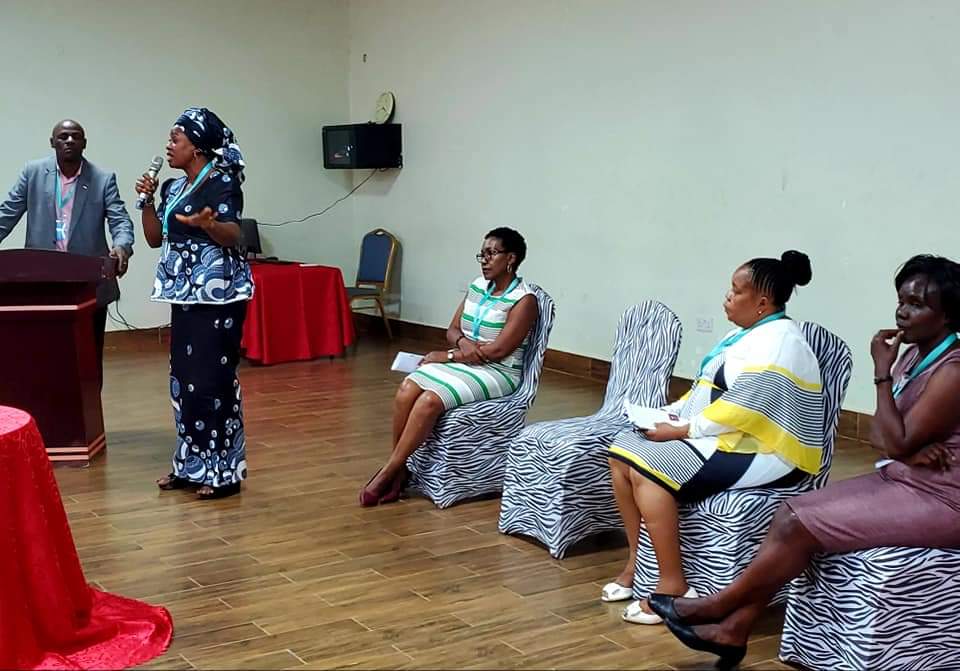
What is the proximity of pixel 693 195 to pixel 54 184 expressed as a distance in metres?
3.74

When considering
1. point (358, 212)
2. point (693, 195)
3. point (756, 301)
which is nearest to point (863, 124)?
point (693, 195)

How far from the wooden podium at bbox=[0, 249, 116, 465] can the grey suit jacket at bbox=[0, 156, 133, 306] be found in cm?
58

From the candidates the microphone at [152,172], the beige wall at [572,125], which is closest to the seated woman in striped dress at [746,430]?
the microphone at [152,172]

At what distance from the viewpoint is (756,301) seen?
3816mm

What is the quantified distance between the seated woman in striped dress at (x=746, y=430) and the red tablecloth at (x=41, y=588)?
157 centimetres

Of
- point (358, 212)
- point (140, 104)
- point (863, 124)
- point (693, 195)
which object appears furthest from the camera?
point (358, 212)

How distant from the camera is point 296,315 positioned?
30.1 ft

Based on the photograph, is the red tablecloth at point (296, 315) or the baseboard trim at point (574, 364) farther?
the red tablecloth at point (296, 315)

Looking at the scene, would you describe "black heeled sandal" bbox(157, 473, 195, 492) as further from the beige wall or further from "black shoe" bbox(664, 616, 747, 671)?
the beige wall

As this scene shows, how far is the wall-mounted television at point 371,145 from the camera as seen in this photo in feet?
33.7

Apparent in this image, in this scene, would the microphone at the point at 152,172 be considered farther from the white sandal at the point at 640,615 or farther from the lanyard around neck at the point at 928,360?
the lanyard around neck at the point at 928,360

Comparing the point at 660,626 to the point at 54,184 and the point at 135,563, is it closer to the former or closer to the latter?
the point at 135,563

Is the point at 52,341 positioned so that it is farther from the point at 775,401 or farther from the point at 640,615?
the point at 775,401

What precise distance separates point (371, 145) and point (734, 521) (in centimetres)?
717
